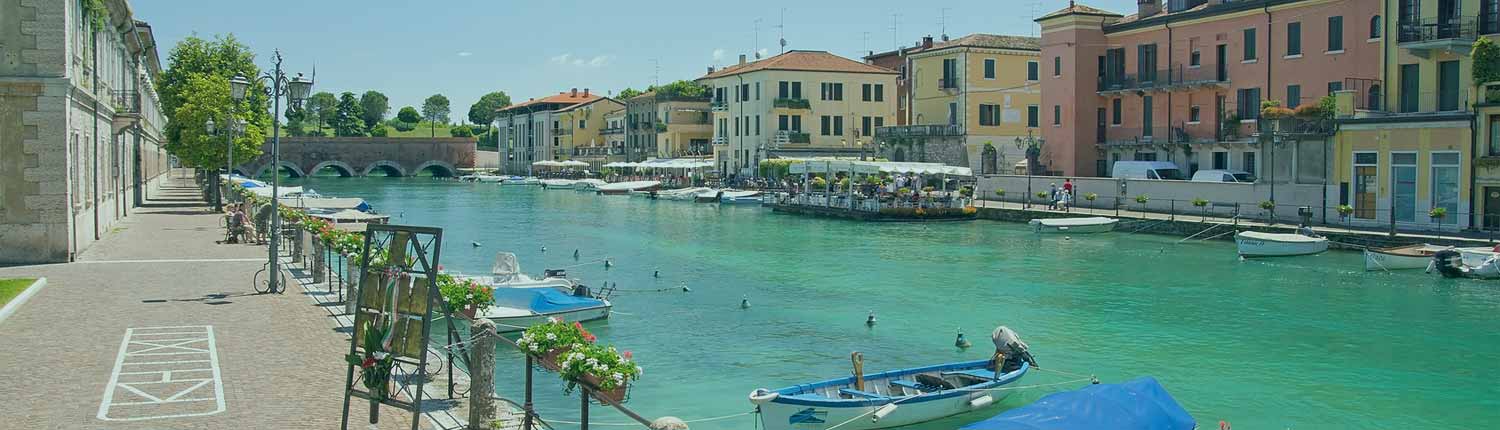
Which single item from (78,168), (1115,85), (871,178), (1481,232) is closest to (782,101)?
(871,178)

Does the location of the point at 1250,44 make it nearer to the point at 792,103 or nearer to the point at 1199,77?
the point at 1199,77

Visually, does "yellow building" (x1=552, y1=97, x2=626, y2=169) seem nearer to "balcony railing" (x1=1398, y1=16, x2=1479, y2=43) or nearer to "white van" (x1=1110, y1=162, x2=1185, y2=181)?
"white van" (x1=1110, y1=162, x2=1185, y2=181)

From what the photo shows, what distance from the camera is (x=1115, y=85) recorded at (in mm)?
60906

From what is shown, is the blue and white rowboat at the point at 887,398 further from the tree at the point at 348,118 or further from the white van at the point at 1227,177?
the tree at the point at 348,118

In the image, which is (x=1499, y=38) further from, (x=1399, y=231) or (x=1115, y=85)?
(x=1115, y=85)

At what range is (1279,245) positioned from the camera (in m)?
39.2

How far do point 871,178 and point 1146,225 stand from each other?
27014 mm

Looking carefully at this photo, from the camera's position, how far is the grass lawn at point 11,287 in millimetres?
20297

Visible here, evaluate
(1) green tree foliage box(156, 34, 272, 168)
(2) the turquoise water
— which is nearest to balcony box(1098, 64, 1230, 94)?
(2) the turquoise water

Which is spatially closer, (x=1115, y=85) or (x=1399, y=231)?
(x=1399, y=231)

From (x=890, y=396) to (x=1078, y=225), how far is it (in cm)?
3344

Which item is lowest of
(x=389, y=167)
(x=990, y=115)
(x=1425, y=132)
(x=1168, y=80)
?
(x=389, y=167)

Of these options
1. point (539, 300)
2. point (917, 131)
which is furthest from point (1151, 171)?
point (539, 300)

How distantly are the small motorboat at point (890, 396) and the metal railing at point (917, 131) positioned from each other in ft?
179
